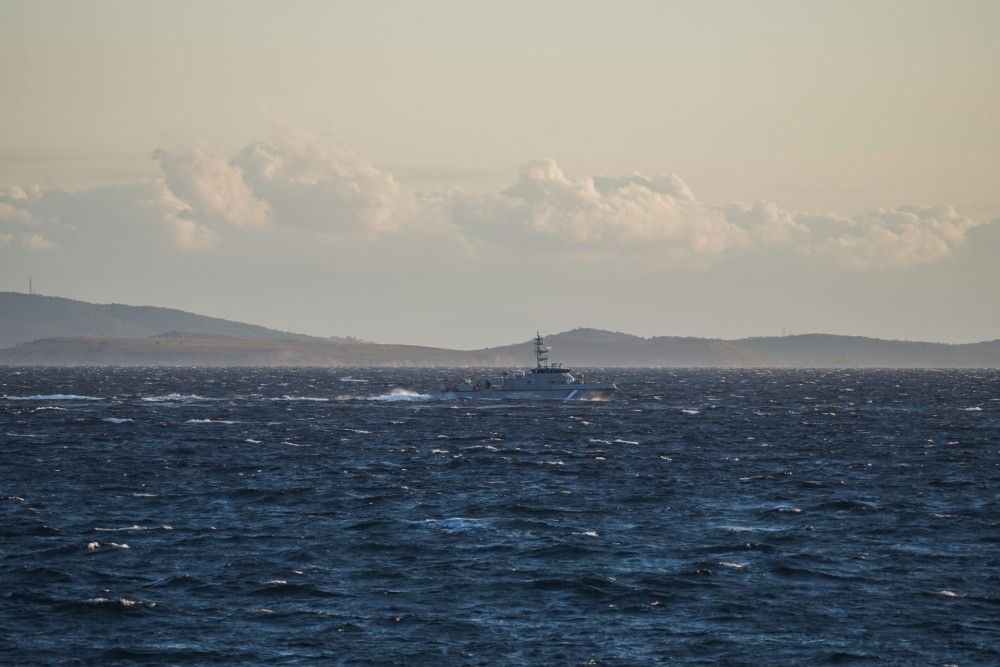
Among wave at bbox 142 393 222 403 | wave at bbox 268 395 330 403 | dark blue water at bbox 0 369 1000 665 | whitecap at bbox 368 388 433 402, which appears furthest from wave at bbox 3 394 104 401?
dark blue water at bbox 0 369 1000 665

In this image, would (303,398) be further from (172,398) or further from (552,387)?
(552,387)

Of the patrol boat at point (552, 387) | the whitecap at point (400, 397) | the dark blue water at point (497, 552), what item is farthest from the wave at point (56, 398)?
the dark blue water at point (497, 552)

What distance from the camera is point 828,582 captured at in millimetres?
45562

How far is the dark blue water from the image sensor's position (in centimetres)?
3744

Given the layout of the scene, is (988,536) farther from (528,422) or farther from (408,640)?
(528,422)

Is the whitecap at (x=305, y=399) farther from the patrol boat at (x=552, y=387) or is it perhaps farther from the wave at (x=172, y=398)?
the patrol boat at (x=552, y=387)

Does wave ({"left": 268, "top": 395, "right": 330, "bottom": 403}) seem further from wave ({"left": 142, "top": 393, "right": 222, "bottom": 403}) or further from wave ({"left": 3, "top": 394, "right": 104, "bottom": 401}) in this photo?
wave ({"left": 3, "top": 394, "right": 104, "bottom": 401})

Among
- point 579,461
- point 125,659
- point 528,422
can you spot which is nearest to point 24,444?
point 579,461

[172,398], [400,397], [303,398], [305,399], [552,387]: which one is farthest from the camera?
[400,397]

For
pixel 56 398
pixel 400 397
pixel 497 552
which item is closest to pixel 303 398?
pixel 400 397

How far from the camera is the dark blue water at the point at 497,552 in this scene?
37438 mm

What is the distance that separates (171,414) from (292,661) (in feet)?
368

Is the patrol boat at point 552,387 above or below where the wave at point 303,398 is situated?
above

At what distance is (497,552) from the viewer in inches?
2010
